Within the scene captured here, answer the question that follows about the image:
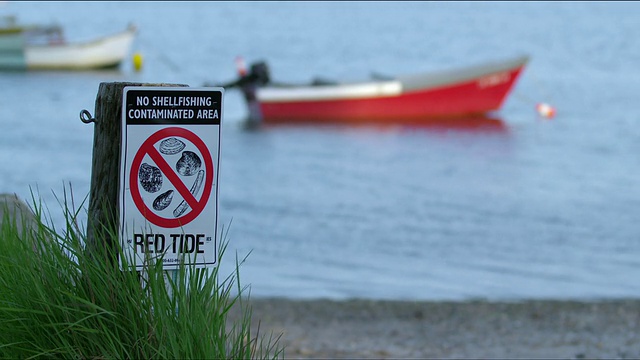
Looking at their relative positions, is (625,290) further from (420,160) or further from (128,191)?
(420,160)

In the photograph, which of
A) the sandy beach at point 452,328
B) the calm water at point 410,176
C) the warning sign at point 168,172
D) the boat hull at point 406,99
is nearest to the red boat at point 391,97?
the boat hull at point 406,99

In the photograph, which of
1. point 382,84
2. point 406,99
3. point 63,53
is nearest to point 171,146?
point 382,84

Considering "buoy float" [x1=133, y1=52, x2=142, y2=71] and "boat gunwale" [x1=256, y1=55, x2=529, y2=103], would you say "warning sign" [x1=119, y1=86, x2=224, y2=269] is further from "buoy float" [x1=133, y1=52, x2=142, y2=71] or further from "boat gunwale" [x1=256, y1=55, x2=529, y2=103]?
"buoy float" [x1=133, y1=52, x2=142, y2=71]

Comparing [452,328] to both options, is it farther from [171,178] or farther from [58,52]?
[58,52]

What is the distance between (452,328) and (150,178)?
19.4 feet

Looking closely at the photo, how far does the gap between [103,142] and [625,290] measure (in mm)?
9304

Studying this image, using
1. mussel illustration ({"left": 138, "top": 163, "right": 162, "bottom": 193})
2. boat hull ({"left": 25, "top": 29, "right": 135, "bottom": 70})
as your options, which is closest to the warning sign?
A: mussel illustration ({"left": 138, "top": 163, "right": 162, "bottom": 193})

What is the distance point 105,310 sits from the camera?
124 inches

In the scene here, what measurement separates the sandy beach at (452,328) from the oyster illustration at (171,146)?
370 centimetres

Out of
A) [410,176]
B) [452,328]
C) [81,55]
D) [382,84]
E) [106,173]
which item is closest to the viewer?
[106,173]

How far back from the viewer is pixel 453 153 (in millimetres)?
29031

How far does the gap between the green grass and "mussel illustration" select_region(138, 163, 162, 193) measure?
21 centimetres

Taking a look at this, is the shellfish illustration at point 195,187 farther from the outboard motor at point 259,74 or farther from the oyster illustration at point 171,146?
the outboard motor at point 259,74

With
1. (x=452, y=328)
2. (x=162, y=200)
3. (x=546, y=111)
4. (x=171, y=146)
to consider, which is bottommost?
(x=452, y=328)
